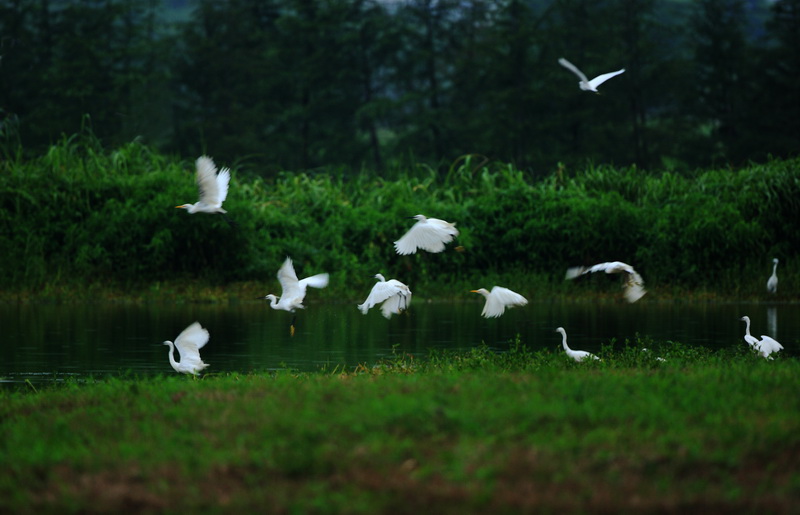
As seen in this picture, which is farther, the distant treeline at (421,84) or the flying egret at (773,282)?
the distant treeline at (421,84)

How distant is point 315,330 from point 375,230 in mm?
6700

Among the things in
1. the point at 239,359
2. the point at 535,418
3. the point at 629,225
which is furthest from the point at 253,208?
the point at 535,418

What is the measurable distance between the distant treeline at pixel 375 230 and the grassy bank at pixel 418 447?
47.4 ft

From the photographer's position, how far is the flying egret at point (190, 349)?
1223 cm

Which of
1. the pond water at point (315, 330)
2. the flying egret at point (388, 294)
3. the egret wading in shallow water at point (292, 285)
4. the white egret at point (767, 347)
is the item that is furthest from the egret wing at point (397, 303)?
the white egret at point (767, 347)

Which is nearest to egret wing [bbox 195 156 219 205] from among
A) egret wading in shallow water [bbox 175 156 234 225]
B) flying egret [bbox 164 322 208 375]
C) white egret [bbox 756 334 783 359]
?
egret wading in shallow water [bbox 175 156 234 225]

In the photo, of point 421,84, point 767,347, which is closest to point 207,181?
point 767,347

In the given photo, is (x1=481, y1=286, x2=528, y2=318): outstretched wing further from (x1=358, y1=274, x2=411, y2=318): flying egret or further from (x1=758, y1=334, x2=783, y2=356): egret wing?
(x1=758, y1=334, x2=783, y2=356): egret wing

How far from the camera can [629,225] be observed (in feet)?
80.0

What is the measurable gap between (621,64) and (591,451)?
3936 cm

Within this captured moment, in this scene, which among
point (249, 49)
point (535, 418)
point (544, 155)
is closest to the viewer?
point (535, 418)

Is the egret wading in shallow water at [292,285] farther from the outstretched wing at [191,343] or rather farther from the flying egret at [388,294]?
the outstretched wing at [191,343]

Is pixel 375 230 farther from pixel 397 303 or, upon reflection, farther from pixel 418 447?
pixel 418 447

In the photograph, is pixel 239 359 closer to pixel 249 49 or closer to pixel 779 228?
pixel 779 228
